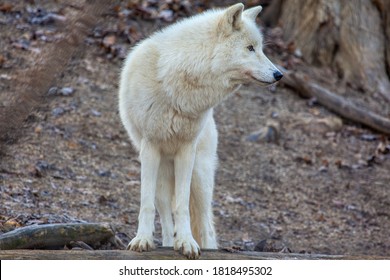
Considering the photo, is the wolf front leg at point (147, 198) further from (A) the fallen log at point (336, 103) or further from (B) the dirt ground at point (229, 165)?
(A) the fallen log at point (336, 103)

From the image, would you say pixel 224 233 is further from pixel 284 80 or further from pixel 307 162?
pixel 284 80

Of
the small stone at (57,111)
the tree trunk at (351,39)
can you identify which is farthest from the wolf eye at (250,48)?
the tree trunk at (351,39)

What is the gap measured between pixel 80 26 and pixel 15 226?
3665 mm

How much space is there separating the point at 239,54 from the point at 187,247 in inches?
50.7

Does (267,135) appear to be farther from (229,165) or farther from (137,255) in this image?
(137,255)

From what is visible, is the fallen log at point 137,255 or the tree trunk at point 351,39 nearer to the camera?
the fallen log at point 137,255

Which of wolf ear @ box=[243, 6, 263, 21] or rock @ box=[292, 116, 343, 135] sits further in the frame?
rock @ box=[292, 116, 343, 135]

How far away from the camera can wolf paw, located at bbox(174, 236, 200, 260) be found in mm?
4141

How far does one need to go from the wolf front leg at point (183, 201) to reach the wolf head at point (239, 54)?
570 millimetres

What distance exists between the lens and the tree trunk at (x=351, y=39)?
32.6 ft

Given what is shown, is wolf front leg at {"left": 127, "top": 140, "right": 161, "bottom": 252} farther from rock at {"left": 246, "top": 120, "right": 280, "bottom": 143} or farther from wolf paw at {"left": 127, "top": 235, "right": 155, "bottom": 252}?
rock at {"left": 246, "top": 120, "right": 280, "bottom": 143}

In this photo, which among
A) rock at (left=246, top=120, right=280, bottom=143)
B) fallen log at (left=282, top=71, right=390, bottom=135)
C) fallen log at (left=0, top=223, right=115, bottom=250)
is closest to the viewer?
fallen log at (left=0, top=223, right=115, bottom=250)

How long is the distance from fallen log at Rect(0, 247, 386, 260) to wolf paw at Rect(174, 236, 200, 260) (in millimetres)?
31

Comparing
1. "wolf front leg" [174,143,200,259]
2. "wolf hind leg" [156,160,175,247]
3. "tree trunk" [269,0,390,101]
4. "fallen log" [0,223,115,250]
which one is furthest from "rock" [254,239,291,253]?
"tree trunk" [269,0,390,101]
